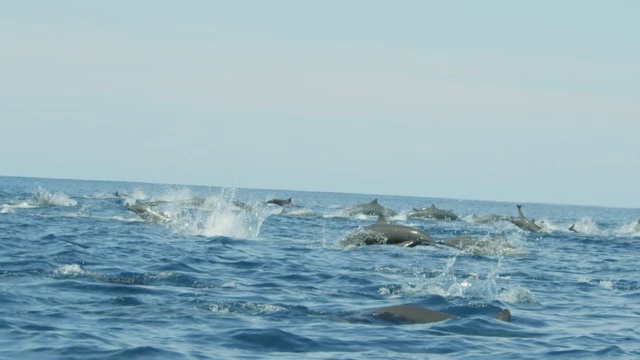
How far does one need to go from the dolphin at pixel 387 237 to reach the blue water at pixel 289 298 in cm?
45

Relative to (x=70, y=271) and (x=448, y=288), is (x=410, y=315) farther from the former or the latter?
(x=70, y=271)

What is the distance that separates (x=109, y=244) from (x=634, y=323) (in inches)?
529

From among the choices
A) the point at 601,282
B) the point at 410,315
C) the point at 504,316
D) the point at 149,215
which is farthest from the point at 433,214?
the point at 410,315

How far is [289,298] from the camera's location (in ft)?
54.6

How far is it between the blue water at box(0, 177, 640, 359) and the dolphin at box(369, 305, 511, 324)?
0.17 meters

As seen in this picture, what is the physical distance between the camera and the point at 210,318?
549 inches

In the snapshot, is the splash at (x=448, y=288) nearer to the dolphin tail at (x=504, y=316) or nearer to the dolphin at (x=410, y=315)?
the dolphin tail at (x=504, y=316)

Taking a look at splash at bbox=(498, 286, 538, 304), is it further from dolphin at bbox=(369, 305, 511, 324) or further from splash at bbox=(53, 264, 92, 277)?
splash at bbox=(53, 264, 92, 277)

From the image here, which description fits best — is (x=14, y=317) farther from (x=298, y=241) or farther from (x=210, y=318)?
(x=298, y=241)

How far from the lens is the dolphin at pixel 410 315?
46.4ft

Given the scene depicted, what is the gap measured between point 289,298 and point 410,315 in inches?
113

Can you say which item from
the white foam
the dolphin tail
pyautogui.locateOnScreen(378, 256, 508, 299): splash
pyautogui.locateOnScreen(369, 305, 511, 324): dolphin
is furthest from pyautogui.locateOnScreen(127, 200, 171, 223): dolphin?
the dolphin tail

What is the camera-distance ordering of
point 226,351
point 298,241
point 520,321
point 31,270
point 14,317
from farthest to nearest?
point 298,241
point 31,270
point 520,321
point 14,317
point 226,351

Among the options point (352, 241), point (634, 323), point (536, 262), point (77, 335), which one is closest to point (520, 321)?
point (634, 323)
